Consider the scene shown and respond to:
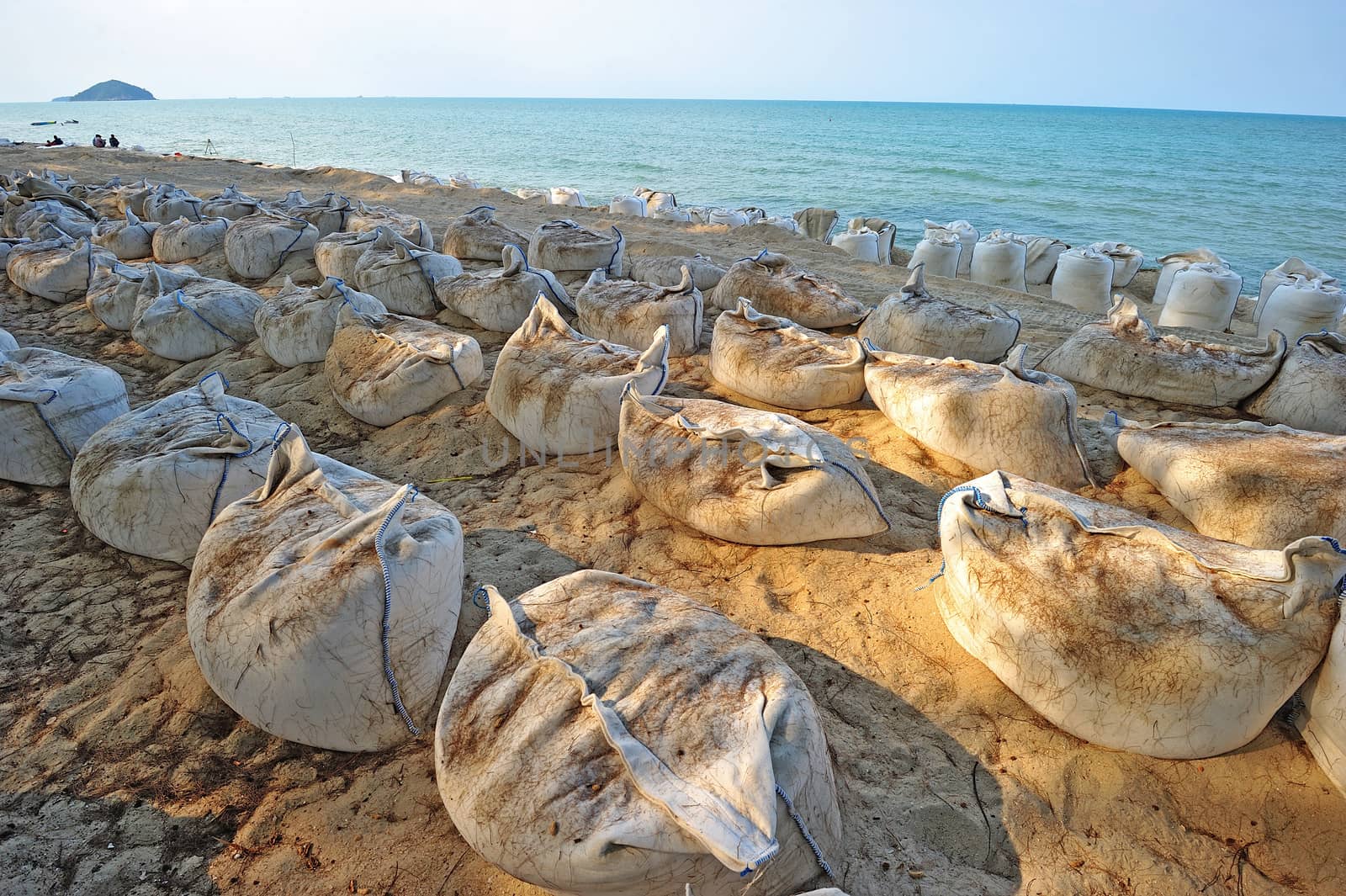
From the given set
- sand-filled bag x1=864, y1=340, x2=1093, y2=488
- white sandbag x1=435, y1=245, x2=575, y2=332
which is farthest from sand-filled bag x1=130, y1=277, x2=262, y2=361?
sand-filled bag x1=864, y1=340, x2=1093, y2=488

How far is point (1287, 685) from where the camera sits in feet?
7.39

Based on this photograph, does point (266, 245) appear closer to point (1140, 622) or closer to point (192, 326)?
point (192, 326)

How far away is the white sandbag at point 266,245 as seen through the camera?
7.75m

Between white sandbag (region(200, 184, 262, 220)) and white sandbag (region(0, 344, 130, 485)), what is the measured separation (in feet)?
17.2

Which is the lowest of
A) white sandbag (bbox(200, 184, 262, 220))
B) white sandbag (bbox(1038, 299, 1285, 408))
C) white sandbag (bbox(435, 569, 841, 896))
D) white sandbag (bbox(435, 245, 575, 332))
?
white sandbag (bbox(435, 569, 841, 896))

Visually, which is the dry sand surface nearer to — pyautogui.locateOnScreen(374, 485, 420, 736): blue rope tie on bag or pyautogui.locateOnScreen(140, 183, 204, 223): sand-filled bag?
pyautogui.locateOnScreen(374, 485, 420, 736): blue rope tie on bag

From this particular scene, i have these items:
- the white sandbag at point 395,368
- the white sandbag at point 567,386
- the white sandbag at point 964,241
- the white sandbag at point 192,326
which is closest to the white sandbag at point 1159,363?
the white sandbag at point 567,386

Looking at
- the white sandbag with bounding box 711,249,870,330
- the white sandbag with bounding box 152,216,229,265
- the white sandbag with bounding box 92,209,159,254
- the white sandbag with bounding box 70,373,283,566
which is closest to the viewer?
the white sandbag with bounding box 70,373,283,566

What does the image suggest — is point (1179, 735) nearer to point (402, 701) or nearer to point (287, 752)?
point (402, 701)

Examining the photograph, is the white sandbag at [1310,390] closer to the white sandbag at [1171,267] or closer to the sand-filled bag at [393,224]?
the white sandbag at [1171,267]

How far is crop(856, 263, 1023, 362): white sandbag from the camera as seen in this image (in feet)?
16.7

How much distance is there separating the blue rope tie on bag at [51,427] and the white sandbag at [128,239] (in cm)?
545

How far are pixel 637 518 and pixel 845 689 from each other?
137 centimetres

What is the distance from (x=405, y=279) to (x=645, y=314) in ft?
7.52
